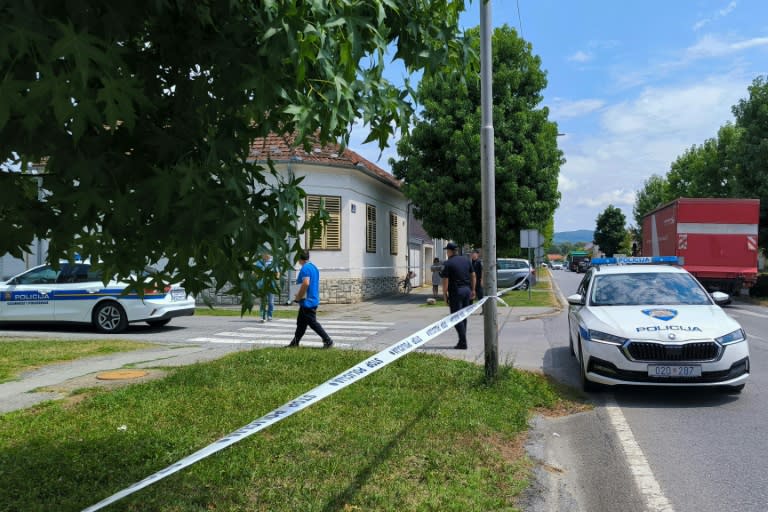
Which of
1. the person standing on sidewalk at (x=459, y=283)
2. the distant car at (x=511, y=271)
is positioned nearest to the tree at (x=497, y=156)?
the distant car at (x=511, y=271)

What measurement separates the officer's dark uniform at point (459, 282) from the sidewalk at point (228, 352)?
401mm

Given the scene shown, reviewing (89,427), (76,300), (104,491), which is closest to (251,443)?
(104,491)

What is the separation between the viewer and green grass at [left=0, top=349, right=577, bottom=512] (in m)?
3.90

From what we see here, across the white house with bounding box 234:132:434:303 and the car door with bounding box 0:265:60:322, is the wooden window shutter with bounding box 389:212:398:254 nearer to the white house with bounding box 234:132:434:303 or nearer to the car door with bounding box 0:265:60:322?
the white house with bounding box 234:132:434:303

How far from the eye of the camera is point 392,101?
2.54 meters

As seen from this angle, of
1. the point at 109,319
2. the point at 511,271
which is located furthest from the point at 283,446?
the point at 511,271

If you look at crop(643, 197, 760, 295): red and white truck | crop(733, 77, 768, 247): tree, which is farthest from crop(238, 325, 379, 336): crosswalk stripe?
crop(733, 77, 768, 247): tree

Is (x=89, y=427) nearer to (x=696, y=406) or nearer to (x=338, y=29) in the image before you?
(x=338, y=29)

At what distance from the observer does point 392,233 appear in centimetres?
3002

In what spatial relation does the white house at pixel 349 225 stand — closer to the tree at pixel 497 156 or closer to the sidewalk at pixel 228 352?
the tree at pixel 497 156

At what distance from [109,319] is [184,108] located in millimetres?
12559

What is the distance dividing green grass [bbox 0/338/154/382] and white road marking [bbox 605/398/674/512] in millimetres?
7571

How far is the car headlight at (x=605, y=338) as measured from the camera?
698 cm

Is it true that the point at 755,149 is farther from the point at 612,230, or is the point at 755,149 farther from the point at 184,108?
the point at 612,230
